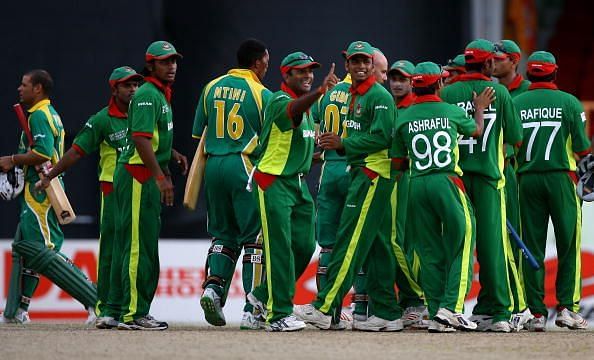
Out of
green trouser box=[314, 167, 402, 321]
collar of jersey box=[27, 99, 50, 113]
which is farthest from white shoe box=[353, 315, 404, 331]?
collar of jersey box=[27, 99, 50, 113]

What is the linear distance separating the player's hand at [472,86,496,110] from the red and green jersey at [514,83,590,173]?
0.89 meters

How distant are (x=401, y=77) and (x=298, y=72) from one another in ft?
3.07

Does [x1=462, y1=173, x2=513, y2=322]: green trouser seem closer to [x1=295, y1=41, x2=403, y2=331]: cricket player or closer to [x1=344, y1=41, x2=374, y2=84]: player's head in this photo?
[x1=295, y1=41, x2=403, y2=331]: cricket player

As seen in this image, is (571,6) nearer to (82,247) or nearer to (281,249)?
(82,247)

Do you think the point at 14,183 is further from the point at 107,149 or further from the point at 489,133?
the point at 489,133

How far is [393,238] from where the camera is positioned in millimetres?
11711

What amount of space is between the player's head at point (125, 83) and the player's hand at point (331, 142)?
5.86ft

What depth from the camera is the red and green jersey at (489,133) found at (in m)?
11.2

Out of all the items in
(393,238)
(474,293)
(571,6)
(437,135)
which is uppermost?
(571,6)

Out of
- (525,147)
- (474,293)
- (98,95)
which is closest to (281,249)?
(525,147)

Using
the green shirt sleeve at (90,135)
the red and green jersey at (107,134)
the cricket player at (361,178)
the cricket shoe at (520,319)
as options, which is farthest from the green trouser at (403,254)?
the green shirt sleeve at (90,135)

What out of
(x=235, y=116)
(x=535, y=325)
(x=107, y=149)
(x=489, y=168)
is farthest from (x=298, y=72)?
(x=535, y=325)

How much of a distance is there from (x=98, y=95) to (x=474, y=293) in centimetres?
474

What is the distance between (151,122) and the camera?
11.2 metres
